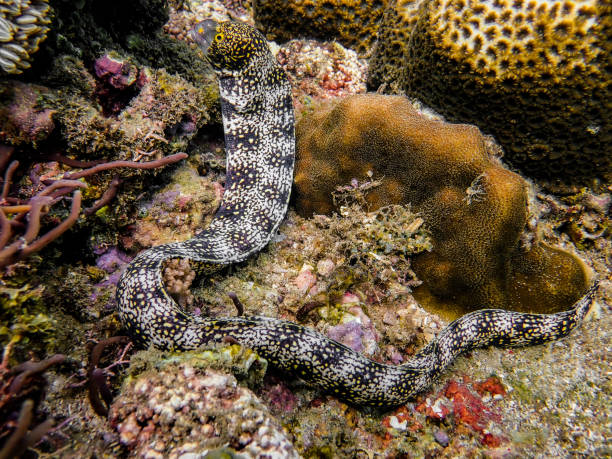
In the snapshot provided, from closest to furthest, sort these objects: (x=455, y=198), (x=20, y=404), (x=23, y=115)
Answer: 1. (x=20, y=404)
2. (x=23, y=115)
3. (x=455, y=198)

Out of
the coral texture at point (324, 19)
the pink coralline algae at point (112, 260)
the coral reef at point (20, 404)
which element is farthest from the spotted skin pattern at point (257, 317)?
the coral texture at point (324, 19)

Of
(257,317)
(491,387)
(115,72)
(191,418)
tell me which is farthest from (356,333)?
(115,72)

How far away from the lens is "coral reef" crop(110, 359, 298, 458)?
195cm

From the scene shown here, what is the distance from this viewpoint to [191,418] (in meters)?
2.03

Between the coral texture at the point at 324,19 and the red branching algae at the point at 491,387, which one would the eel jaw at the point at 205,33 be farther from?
the red branching algae at the point at 491,387

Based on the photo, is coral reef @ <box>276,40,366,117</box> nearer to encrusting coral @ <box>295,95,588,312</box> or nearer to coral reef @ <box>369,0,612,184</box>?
encrusting coral @ <box>295,95,588,312</box>

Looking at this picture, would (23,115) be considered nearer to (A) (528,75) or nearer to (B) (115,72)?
(B) (115,72)

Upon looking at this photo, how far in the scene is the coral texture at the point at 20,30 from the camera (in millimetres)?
2346

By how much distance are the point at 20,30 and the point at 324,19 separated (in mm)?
4140

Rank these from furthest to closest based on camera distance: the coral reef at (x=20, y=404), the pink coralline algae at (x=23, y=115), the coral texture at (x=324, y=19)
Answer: the coral texture at (x=324, y=19) < the pink coralline algae at (x=23, y=115) < the coral reef at (x=20, y=404)

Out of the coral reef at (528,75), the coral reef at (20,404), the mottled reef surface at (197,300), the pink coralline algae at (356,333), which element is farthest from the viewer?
the pink coralline algae at (356,333)

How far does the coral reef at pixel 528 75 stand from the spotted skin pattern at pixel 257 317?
5.87ft

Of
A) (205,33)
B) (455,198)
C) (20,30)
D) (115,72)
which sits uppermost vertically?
(205,33)

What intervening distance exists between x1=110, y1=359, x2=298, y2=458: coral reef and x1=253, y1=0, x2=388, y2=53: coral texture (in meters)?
5.49
